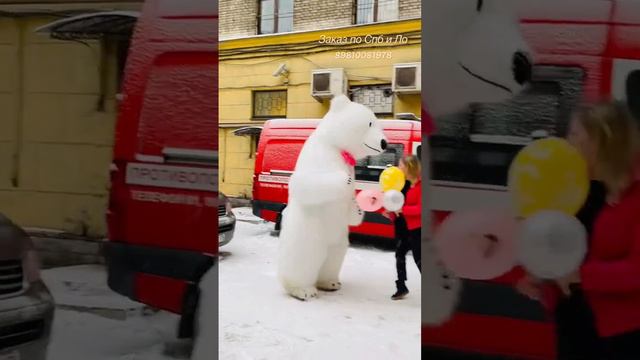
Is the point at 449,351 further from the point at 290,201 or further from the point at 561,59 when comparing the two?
the point at 290,201

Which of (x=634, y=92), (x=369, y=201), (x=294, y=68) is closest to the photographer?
(x=634, y=92)

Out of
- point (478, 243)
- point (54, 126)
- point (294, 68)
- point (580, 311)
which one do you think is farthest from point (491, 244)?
point (294, 68)

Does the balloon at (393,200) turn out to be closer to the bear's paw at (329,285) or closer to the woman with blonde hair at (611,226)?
the bear's paw at (329,285)

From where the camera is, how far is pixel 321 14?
103 inches

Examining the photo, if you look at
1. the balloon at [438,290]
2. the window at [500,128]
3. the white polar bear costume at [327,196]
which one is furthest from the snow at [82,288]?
the white polar bear costume at [327,196]

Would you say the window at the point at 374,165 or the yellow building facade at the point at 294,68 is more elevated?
the yellow building facade at the point at 294,68

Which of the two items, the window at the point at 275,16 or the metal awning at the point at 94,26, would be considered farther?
the window at the point at 275,16

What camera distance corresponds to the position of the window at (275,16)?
2.65 metres

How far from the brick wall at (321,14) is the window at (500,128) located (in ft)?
5.05

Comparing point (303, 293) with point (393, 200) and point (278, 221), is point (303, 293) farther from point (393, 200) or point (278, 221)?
point (278, 221)

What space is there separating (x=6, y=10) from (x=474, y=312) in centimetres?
154

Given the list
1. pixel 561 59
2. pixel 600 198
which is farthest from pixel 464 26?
pixel 600 198

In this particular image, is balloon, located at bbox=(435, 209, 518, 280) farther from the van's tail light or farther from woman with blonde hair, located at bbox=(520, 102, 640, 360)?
the van's tail light

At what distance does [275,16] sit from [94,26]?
5.21ft
